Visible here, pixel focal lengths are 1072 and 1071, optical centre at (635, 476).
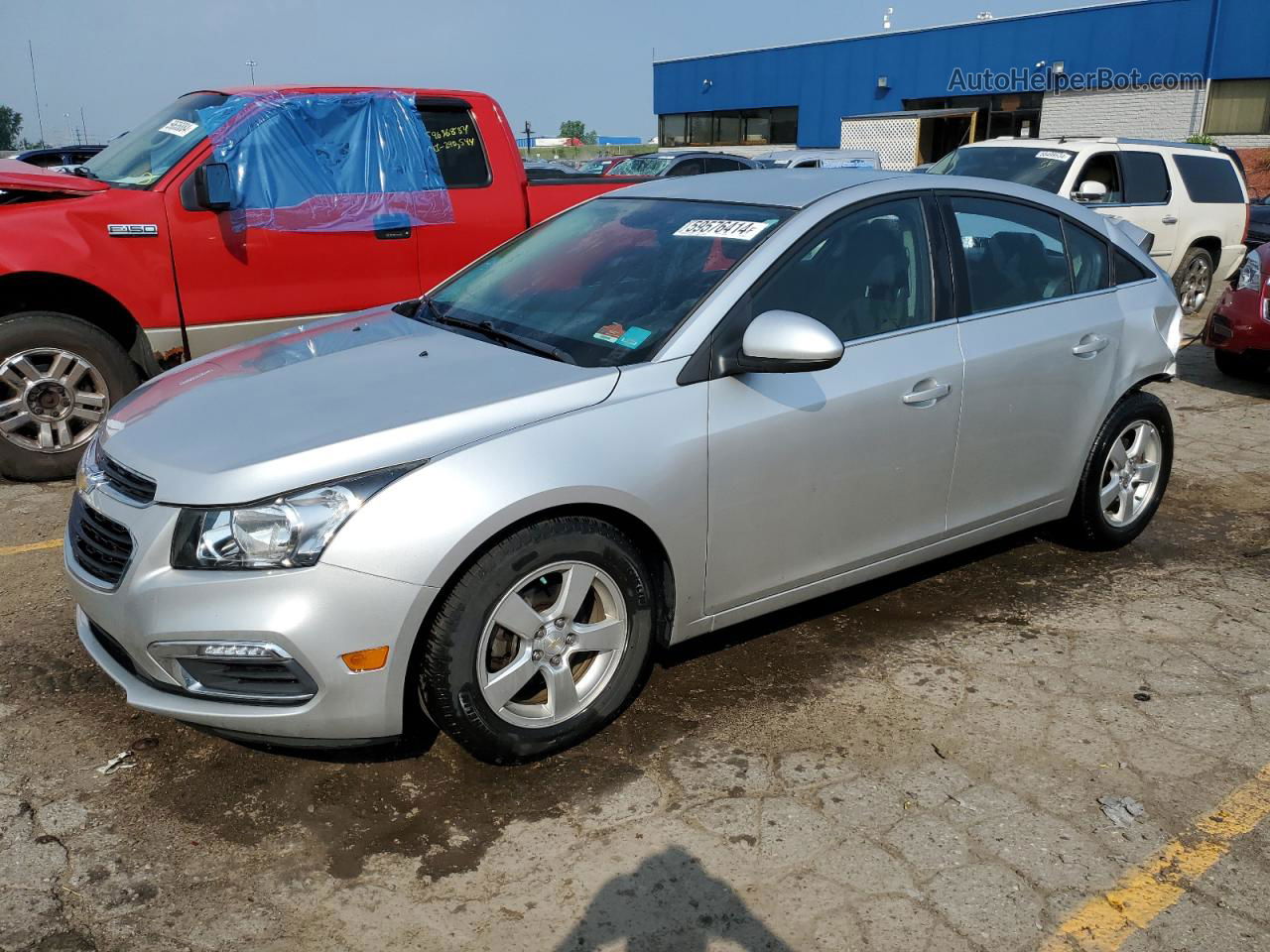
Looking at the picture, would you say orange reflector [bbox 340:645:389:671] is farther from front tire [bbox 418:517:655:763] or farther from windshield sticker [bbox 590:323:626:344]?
windshield sticker [bbox 590:323:626:344]

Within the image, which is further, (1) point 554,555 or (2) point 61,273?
(2) point 61,273

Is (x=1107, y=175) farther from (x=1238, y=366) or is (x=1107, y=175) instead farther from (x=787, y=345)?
(x=787, y=345)

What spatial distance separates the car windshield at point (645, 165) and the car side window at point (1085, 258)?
1125 centimetres

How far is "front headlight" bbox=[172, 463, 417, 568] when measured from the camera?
265 cm

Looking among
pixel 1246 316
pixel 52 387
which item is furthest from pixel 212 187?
pixel 1246 316

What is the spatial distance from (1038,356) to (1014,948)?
2333 millimetres

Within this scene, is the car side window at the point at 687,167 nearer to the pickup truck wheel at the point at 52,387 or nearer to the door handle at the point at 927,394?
the pickup truck wheel at the point at 52,387

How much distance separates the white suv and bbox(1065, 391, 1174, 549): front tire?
5.44m

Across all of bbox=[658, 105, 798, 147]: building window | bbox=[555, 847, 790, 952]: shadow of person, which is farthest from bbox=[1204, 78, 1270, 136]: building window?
bbox=[555, 847, 790, 952]: shadow of person

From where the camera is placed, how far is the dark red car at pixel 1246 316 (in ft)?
26.0

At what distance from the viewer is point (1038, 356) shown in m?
4.07

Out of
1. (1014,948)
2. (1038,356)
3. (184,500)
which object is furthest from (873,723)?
(184,500)

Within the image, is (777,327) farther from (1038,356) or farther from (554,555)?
(1038,356)

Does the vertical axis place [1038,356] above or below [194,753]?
above
